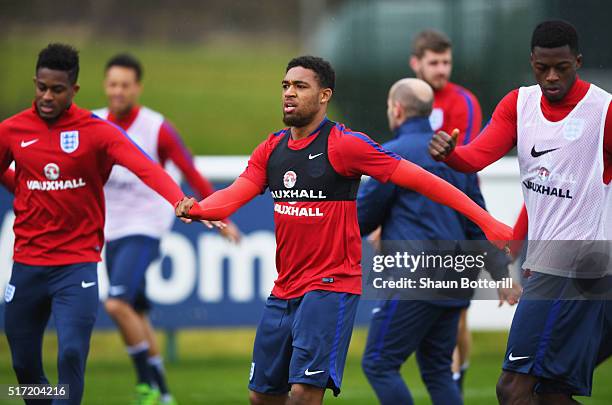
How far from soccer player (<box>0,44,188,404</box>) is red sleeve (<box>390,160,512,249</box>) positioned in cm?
161

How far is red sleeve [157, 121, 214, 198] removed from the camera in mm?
9352

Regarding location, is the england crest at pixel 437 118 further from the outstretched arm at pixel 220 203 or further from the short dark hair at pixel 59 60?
the short dark hair at pixel 59 60

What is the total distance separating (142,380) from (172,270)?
7.25ft

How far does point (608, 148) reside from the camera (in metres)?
6.13

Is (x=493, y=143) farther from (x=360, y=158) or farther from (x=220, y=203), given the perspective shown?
(x=220, y=203)

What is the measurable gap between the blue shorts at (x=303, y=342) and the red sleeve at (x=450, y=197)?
29.0 inches

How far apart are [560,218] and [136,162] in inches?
105

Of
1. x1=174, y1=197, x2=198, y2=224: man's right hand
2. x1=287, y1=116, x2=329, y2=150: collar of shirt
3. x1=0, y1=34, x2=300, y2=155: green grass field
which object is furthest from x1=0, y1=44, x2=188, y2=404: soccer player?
x1=0, y1=34, x2=300, y2=155: green grass field

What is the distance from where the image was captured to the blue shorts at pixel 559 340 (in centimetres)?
618

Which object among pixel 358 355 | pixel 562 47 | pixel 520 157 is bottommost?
pixel 358 355

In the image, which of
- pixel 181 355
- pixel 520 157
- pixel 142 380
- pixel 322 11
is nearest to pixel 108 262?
pixel 142 380

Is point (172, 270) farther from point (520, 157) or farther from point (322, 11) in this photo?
point (322, 11)

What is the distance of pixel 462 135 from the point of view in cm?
872

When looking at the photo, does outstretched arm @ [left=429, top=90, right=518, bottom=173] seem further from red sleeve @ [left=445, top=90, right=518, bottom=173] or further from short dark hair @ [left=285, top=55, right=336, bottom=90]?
short dark hair @ [left=285, top=55, right=336, bottom=90]
